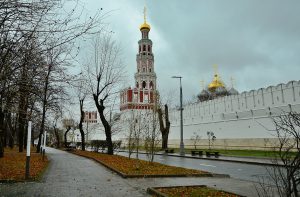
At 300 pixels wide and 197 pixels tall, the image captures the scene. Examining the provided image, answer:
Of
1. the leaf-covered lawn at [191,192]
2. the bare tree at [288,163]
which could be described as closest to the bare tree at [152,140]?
the leaf-covered lawn at [191,192]

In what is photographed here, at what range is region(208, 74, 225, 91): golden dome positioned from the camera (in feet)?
290

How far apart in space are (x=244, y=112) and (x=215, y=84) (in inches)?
1991

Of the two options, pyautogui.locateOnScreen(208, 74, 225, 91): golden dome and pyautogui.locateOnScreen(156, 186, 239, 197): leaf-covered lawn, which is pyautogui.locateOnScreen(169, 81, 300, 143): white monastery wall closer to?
pyautogui.locateOnScreen(156, 186, 239, 197): leaf-covered lawn

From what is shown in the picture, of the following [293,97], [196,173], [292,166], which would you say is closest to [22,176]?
[196,173]

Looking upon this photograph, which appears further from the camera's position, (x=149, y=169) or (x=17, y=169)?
(x=149, y=169)

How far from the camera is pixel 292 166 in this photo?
17.5 ft

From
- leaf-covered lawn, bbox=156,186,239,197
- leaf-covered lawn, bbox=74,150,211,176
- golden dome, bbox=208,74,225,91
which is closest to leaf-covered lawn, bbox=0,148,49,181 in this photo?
leaf-covered lawn, bbox=74,150,211,176

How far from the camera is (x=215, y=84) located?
88438 millimetres

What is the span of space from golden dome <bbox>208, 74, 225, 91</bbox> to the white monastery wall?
39.4 m

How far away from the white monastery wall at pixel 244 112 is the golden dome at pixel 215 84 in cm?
3940

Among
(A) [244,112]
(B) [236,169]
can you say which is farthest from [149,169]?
(A) [244,112]

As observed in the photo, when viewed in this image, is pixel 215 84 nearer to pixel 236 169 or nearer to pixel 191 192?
pixel 236 169

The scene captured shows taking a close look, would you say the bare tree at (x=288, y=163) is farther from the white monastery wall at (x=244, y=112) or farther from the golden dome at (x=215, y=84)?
the golden dome at (x=215, y=84)

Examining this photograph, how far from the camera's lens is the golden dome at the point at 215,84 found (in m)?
88.3
